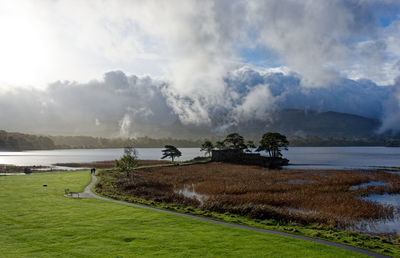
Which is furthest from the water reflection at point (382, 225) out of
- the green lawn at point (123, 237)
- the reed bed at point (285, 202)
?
the green lawn at point (123, 237)

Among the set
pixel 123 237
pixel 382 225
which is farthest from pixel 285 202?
pixel 123 237

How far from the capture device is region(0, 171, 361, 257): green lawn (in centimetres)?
1802

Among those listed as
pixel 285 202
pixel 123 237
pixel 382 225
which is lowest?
pixel 382 225

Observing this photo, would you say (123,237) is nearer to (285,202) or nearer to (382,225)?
(285,202)

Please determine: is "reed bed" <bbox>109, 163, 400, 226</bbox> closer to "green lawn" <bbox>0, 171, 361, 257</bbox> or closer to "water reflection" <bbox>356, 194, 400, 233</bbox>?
"water reflection" <bbox>356, 194, 400, 233</bbox>

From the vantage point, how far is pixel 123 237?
2097cm

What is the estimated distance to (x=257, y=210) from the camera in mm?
31297

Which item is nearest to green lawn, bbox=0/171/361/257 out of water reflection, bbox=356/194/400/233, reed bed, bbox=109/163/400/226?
reed bed, bbox=109/163/400/226

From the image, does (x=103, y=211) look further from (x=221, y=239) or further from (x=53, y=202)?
(x=221, y=239)

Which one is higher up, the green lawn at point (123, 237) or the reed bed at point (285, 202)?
the green lawn at point (123, 237)

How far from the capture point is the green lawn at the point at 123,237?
59.1ft

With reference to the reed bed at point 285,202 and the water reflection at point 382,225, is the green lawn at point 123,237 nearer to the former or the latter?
the reed bed at point 285,202


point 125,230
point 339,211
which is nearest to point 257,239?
point 125,230

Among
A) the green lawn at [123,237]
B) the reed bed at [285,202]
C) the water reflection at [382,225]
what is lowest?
the water reflection at [382,225]
